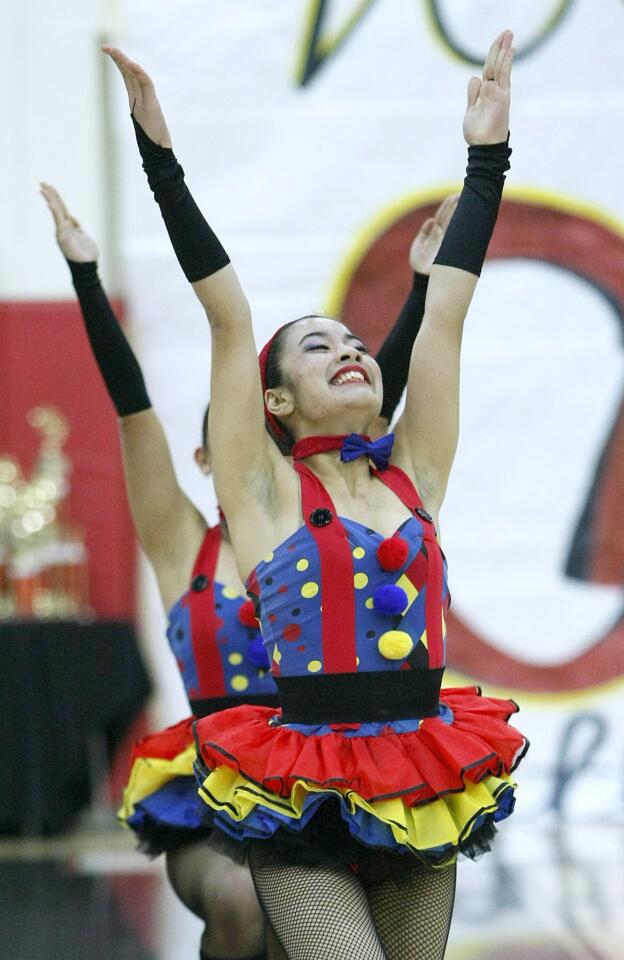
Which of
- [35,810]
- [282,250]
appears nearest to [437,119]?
[282,250]

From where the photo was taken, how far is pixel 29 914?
409 cm

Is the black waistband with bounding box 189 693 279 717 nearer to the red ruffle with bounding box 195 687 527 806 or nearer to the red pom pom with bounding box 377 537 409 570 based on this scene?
the red ruffle with bounding box 195 687 527 806

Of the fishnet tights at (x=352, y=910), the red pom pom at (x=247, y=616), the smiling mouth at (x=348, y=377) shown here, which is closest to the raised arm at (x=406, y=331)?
the red pom pom at (x=247, y=616)

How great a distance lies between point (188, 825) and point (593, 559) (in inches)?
118

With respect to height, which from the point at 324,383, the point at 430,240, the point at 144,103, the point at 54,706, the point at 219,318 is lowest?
the point at 54,706

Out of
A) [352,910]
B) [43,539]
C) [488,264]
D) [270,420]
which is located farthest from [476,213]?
[43,539]

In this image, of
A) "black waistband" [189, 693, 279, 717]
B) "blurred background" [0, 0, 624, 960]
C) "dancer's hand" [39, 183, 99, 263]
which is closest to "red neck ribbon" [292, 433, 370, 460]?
"black waistband" [189, 693, 279, 717]

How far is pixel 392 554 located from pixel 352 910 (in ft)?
1.68

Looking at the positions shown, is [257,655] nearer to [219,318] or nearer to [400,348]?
[400,348]

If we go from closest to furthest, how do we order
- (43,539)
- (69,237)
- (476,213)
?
(476,213) < (69,237) < (43,539)

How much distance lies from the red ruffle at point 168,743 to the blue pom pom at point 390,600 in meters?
0.88

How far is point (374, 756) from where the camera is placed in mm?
1986

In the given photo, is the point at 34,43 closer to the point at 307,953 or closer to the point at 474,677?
the point at 474,677

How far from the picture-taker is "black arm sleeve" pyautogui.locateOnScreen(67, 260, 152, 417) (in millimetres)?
2838
